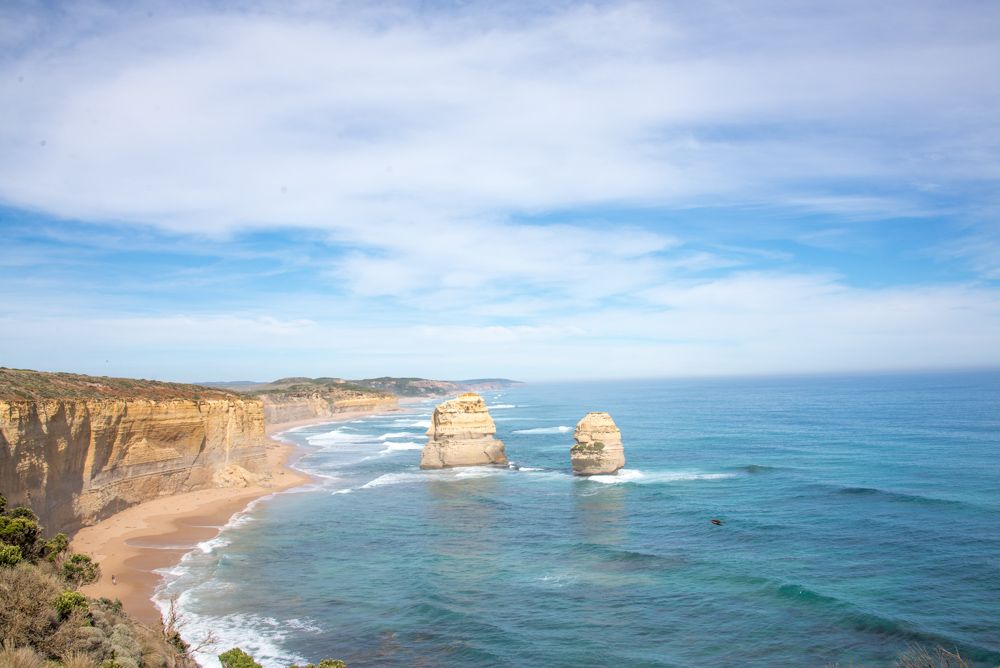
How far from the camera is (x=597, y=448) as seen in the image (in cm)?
5106

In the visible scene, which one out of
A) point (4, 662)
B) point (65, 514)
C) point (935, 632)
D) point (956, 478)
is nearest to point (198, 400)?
point (65, 514)

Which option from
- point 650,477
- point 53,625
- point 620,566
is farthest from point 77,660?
point 650,477

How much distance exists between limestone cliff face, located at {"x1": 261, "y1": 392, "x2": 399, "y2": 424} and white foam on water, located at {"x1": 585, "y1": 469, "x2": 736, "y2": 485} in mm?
78014

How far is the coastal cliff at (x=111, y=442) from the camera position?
2798 cm

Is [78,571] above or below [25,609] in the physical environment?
below

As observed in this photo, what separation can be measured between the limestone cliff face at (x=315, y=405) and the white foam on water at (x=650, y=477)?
78014 mm

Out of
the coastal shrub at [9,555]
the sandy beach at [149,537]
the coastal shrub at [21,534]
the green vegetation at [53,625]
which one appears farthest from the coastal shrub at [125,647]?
the sandy beach at [149,537]

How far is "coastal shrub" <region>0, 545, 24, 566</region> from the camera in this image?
1432cm

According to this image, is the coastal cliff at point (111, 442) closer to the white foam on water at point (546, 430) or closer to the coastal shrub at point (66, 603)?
the coastal shrub at point (66, 603)

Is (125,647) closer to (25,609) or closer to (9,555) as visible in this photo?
(25,609)

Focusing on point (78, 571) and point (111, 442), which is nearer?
point (78, 571)

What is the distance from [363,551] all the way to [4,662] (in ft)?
75.6

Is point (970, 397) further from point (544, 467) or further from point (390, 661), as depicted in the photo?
point (390, 661)

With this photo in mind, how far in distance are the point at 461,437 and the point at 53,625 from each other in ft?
147
